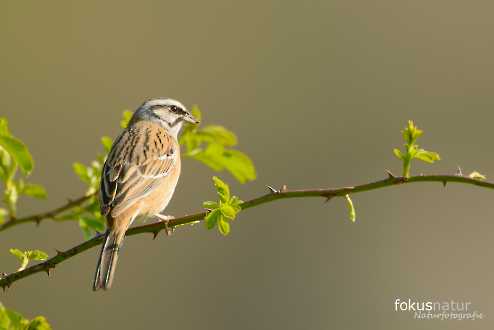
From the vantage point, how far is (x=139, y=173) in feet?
18.9

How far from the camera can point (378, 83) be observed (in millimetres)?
16891

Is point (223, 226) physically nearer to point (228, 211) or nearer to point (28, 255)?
point (228, 211)

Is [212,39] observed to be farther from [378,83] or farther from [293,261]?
[293,261]

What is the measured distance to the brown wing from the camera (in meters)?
5.06

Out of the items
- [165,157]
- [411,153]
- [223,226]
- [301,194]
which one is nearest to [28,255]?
[223,226]

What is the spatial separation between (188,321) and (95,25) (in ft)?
33.2

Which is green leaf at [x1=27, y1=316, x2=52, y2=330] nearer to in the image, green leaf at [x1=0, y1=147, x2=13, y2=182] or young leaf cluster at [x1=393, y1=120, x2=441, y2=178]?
green leaf at [x1=0, y1=147, x2=13, y2=182]

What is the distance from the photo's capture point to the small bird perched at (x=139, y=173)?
488 cm

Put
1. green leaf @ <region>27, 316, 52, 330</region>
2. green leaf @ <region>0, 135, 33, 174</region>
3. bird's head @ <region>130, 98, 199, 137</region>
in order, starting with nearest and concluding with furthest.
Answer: green leaf @ <region>27, 316, 52, 330</region> < green leaf @ <region>0, 135, 33, 174</region> < bird's head @ <region>130, 98, 199, 137</region>

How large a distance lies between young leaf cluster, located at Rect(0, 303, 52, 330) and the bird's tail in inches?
28.1

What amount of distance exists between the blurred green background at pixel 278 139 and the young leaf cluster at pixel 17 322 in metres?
5.84

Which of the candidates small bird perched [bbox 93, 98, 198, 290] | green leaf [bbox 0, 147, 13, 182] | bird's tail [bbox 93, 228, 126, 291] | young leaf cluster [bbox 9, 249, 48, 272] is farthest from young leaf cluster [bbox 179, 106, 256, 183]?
young leaf cluster [bbox 9, 249, 48, 272]

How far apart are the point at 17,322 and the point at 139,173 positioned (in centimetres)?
219

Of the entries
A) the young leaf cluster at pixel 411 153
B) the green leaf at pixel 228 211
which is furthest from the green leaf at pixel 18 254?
the young leaf cluster at pixel 411 153
